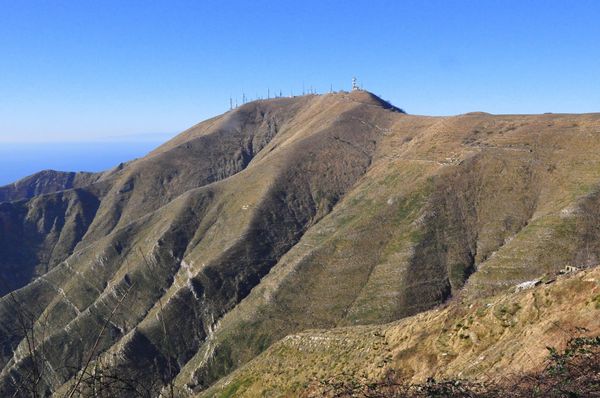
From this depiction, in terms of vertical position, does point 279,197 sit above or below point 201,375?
above

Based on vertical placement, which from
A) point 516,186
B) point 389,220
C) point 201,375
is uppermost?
point 516,186

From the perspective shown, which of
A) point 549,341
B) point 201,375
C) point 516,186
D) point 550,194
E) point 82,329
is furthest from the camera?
point 82,329

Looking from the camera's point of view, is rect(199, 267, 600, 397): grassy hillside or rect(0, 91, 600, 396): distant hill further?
rect(0, 91, 600, 396): distant hill

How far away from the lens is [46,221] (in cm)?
19138

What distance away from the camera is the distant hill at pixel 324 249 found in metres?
82.4

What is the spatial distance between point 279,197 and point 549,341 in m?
115

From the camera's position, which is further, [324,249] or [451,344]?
[324,249]

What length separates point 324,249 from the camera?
335 feet

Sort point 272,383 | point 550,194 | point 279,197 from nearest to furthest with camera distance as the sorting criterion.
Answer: point 272,383
point 550,194
point 279,197

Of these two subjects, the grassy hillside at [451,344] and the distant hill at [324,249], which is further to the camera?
the distant hill at [324,249]

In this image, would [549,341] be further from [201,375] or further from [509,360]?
[201,375]

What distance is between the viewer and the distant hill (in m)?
82.4

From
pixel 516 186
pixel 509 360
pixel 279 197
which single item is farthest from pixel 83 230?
pixel 509 360

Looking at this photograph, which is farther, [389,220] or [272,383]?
[389,220]
